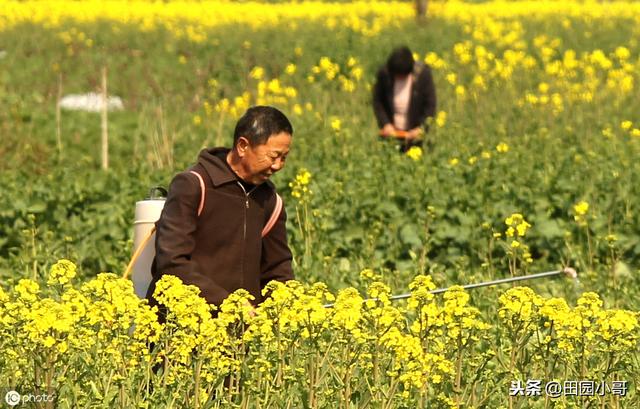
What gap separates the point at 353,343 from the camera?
5188 mm

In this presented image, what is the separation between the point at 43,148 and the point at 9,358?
9481 millimetres

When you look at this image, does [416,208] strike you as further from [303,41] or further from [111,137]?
[303,41]

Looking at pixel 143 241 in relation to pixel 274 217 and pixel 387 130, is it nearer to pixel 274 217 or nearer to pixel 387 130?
pixel 274 217

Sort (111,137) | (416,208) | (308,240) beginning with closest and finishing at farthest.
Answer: (308,240) < (416,208) < (111,137)

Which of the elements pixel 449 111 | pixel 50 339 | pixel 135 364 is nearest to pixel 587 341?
pixel 135 364

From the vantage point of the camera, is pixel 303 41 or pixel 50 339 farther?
pixel 303 41

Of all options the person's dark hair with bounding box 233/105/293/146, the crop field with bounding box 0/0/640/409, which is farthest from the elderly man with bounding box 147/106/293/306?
the crop field with bounding box 0/0/640/409

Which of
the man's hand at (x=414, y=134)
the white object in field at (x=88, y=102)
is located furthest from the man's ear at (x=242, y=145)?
the white object in field at (x=88, y=102)

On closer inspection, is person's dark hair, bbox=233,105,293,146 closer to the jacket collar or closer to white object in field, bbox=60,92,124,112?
the jacket collar

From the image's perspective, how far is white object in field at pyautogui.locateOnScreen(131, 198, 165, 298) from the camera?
577 centimetres

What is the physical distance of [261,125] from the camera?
5.22 meters

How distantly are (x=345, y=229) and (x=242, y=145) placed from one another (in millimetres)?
4103

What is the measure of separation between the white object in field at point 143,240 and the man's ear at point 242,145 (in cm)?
65

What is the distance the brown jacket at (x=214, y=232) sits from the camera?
529cm
